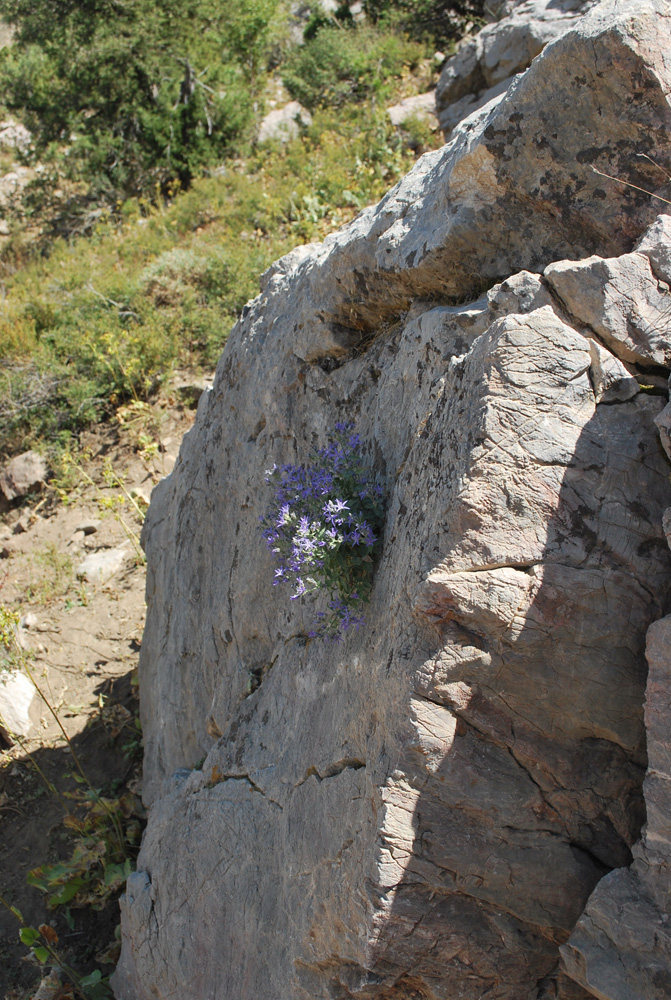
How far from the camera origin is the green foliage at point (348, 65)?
523 inches

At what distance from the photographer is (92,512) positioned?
317 inches

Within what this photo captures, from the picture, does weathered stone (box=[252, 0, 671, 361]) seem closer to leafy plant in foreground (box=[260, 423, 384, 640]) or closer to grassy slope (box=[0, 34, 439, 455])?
leafy plant in foreground (box=[260, 423, 384, 640])

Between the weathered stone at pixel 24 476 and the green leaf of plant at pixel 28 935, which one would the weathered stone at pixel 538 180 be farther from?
the weathered stone at pixel 24 476

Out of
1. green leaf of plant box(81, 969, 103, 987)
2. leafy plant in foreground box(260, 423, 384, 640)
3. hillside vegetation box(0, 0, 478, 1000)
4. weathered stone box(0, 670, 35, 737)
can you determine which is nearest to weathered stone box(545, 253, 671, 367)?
leafy plant in foreground box(260, 423, 384, 640)

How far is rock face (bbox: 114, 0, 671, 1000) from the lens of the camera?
224 centimetres

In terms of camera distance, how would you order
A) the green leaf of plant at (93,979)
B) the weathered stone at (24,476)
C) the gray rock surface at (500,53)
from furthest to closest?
1. the gray rock surface at (500,53)
2. the weathered stone at (24,476)
3. the green leaf of plant at (93,979)

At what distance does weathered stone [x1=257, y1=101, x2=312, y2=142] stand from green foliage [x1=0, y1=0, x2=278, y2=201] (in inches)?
17.6

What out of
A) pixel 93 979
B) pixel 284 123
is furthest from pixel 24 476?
pixel 284 123

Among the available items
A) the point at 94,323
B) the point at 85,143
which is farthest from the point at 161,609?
the point at 85,143

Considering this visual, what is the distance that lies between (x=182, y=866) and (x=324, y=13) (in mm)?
18358

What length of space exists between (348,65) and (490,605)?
14026 mm

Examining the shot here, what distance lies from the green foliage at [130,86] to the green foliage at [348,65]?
3.68 feet

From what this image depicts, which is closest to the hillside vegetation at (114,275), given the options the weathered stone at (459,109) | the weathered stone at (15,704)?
the weathered stone at (15,704)

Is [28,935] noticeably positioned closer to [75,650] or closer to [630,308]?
[75,650]
